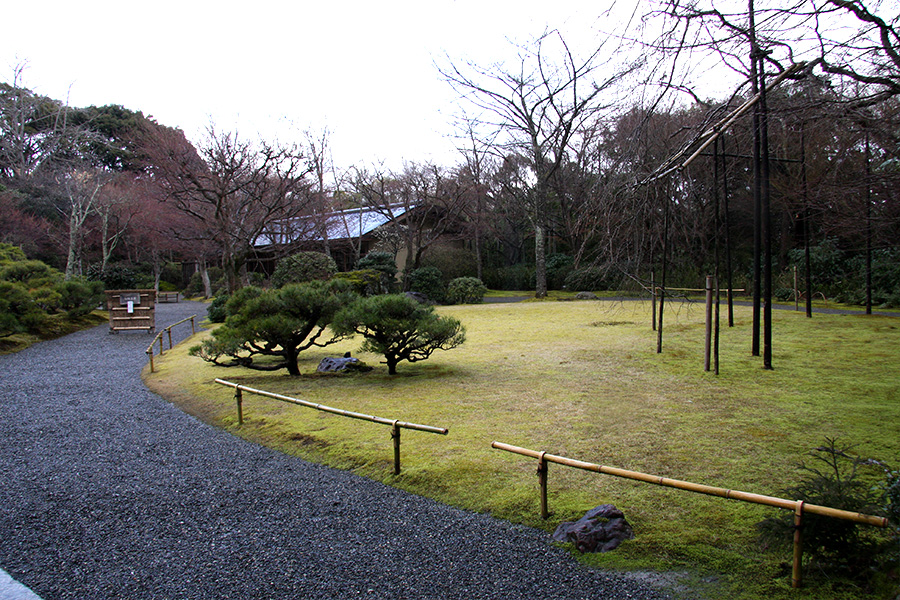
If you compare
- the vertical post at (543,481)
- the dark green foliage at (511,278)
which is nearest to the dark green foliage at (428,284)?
the dark green foliage at (511,278)

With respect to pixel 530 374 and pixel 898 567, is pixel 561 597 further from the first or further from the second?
pixel 530 374

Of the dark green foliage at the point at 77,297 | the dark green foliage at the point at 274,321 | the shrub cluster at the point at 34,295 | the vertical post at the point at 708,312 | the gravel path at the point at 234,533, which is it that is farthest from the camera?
the dark green foliage at the point at 77,297

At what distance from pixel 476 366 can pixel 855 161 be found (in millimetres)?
8425

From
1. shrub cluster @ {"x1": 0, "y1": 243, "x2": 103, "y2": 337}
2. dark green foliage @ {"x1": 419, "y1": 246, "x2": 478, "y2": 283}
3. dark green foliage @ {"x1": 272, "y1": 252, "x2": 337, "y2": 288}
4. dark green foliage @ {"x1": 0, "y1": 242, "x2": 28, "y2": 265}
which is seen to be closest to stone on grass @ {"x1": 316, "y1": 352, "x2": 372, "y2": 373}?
shrub cluster @ {"x1": 0, "y1": 243, "x2": 103, "y2": 337}

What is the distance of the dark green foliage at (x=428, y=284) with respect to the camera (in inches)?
776

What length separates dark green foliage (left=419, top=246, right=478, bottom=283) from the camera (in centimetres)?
2377

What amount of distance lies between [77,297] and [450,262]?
45.4 ft

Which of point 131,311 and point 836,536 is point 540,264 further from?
point 836,536

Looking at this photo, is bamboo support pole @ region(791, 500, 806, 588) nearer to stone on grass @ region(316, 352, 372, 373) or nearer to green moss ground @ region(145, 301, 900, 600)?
green moss ground @ region(145, 301, 900, 600)

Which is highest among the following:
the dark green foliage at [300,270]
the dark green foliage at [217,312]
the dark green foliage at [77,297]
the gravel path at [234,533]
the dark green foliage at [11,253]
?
the dark green foliage at [11,253]

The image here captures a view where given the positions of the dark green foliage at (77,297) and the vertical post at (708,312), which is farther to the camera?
the dark green foliage at (77,297)

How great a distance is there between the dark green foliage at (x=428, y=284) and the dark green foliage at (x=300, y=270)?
300cm

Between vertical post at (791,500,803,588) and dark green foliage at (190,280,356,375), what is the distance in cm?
591

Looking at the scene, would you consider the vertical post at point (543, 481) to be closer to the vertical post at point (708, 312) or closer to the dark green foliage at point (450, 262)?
the vertical post at point (708, 312)
